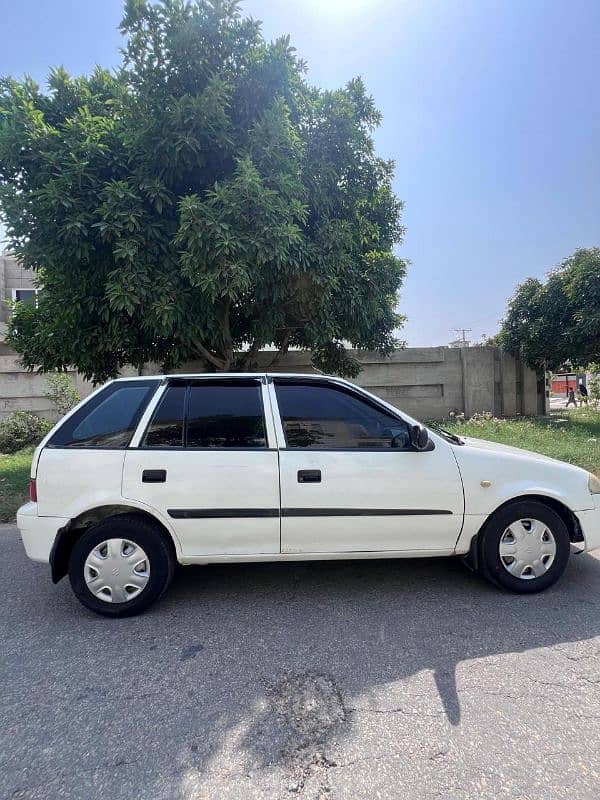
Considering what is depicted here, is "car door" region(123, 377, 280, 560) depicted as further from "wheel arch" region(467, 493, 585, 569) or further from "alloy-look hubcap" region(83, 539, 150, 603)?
"wheel arch" region(467, 493, 585, 569)

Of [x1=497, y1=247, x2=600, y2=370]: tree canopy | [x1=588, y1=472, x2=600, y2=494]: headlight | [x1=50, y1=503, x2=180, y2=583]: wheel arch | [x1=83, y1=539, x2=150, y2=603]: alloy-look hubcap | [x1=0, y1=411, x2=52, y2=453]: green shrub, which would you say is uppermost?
[x1=497, y1=247, x2=600, y2=370]: tree canopy

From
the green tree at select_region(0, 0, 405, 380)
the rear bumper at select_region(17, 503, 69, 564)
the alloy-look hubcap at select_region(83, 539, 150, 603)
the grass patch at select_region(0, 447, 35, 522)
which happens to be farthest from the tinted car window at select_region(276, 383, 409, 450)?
the grass patch at select_region(0, 447, 35, 522)

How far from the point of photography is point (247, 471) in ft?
10.8

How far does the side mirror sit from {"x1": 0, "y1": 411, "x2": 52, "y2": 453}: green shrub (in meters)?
9.95

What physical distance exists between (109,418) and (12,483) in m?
4.75

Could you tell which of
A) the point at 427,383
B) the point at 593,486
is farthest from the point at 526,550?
the point at 427,383

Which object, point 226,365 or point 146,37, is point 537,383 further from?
point 146,37

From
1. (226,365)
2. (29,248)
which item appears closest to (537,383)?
(226,365)

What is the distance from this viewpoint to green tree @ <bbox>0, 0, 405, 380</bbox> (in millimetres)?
5238

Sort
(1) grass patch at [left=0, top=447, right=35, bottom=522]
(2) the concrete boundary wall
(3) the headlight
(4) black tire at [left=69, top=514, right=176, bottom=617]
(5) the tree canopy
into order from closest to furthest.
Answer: (4) black tire at [left=69, top=514, right=176, bottom=617]
(3) the headlight
(1) grass patch at [left=0, top=447, right=35, bottom=522]
(5) the tree canopy
(2) the concrete boundary wall

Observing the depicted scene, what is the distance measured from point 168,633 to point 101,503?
973 millimetres

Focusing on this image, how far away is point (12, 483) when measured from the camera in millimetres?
6992

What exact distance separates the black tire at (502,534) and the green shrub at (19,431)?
10.3 meters

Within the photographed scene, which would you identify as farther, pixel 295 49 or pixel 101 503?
pixel 295 49
